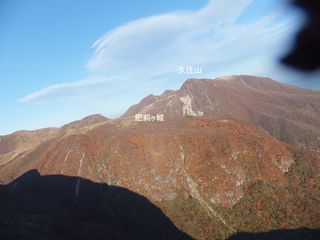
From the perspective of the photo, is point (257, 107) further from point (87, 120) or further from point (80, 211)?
point (80, 211)

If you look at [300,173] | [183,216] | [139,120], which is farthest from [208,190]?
[139,120]

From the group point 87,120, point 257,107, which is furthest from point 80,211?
point 87,120

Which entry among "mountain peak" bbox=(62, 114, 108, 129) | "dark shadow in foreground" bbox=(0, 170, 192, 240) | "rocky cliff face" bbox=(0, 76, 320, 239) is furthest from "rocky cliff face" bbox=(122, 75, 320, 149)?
"dark shadow in foreground" bbox=(0, 170, 192, 240)

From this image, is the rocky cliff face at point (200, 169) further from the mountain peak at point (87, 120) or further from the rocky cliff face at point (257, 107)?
the mountain peak at point (87, 120)

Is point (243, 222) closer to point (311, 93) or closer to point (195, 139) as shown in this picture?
point (195, 139)

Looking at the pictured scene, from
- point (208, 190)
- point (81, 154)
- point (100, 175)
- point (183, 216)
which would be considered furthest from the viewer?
point (81, 154)

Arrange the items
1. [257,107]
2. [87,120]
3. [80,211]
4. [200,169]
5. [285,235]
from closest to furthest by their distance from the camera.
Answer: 1. [285,235]
2. [80,211]
3. [200,169]
4. [257,107]
5. [87,120]


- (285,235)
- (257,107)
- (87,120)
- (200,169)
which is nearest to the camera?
(285,235)
